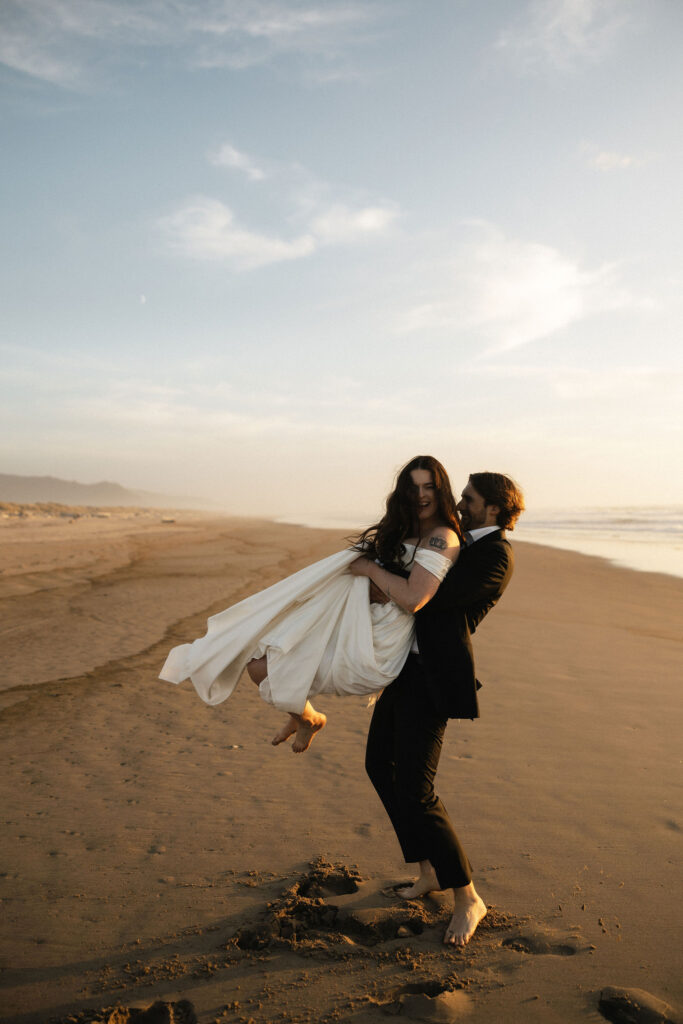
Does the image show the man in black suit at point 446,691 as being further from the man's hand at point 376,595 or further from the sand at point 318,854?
the sand at point 318,854

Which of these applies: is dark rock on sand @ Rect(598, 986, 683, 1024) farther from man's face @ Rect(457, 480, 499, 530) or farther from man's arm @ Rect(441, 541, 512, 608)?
man's face @ Rect(457, 480, 499, 530)

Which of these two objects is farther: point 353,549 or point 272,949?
point 353,549

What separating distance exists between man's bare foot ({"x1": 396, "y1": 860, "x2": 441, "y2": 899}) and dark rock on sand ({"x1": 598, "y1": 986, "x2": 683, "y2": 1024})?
101 centimetres

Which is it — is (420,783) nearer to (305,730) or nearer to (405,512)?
(305,730)

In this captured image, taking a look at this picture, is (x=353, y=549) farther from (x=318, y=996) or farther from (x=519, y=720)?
(x=519, y=720)

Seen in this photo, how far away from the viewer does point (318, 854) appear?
4.00m

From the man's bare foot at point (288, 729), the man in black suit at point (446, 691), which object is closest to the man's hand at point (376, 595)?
the man in black suit at point (446, 691)

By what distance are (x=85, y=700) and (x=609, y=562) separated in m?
16.6

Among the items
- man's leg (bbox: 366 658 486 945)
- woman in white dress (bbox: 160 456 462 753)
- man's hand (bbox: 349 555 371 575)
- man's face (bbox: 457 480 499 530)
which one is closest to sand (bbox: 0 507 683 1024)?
man's leg (bbox: 366 658 486 945)

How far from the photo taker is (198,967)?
2959 mm

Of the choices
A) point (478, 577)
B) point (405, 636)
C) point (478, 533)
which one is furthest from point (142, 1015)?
point (478, 533)

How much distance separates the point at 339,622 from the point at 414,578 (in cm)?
47

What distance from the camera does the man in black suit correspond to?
3.15 metres

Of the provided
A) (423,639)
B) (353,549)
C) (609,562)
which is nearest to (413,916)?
(423,639)
